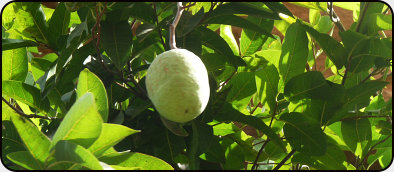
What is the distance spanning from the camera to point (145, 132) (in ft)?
2.02

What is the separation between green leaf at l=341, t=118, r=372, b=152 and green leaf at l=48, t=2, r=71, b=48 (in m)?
0.49

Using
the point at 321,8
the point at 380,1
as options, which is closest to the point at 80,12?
the point at 321,8

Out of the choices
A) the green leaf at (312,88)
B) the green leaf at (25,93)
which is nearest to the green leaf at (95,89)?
the green leaf at (25,93)

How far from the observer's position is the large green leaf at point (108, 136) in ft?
1.46

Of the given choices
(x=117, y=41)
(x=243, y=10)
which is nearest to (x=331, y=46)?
(x=243, y=10)

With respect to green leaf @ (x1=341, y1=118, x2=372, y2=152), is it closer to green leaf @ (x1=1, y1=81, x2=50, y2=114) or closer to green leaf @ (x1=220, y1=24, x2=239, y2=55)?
green leaf @ (x1=220, y1=24, x2=239, y2=55)

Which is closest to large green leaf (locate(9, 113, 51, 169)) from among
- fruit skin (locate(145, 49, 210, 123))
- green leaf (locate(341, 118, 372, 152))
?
fruit skin (locate(145, 49, 210, 123))

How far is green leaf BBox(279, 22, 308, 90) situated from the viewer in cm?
68

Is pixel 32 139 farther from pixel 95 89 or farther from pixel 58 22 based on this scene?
pixel 58 22

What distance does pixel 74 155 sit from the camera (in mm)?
401

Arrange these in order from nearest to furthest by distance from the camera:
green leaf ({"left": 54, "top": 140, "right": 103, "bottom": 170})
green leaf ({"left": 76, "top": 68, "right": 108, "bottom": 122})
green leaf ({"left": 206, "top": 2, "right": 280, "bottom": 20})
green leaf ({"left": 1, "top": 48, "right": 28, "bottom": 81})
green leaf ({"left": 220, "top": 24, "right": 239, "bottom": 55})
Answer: green leaf ({"left": 54, "top": 140, "right": 103, "bottom": 170}), green leaf ({"left": 76, "top": 68, "right": 108, "bottom": 122}), green leaf ({"left": 206, "top": 2, "right": 280, "bottom": 20}), green leaf ({"left": 1, "top": 48, "right": 28, "bottom": 81}), green leaf ({"left": 220, "top": 24, "right": 239, "bottom": 55})

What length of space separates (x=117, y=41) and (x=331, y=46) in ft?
1.15

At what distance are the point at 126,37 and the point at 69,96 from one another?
0.11 m

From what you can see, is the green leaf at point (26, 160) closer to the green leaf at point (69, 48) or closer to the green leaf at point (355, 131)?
the green leaf at point (69, 48)
